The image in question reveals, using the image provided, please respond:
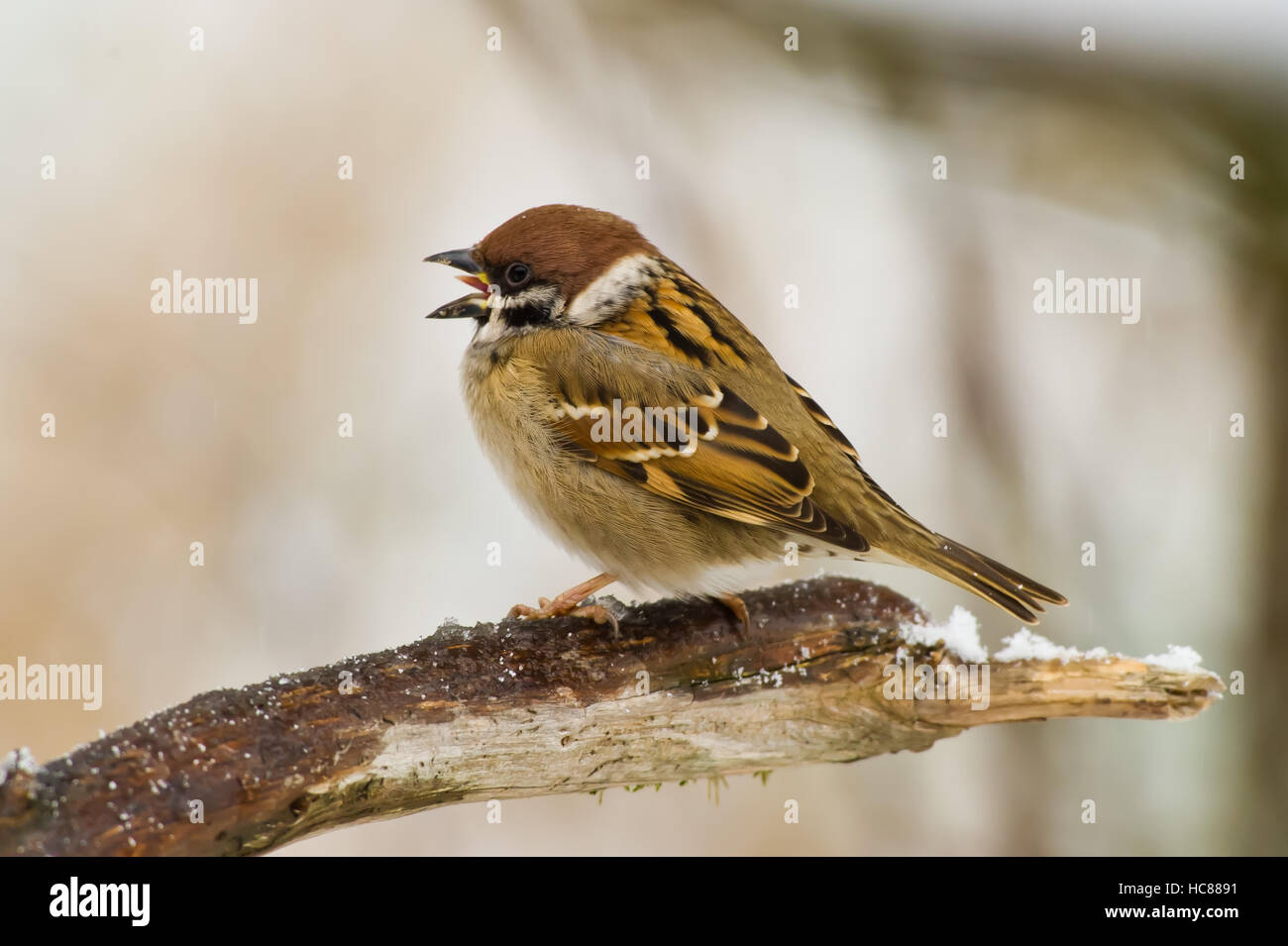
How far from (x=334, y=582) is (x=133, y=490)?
133 cm

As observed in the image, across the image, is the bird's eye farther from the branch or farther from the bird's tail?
the bird's tail

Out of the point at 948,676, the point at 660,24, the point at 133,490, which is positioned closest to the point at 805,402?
the point at 948,676

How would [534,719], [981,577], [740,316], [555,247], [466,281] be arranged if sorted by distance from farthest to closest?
[740,316], [466,281], [555,247], [981,577], [534,719]

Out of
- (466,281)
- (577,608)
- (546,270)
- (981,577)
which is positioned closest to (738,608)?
(577,608)

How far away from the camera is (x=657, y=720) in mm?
3979

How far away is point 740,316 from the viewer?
709 centimetres

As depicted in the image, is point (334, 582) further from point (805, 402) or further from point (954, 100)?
point (954, 100)

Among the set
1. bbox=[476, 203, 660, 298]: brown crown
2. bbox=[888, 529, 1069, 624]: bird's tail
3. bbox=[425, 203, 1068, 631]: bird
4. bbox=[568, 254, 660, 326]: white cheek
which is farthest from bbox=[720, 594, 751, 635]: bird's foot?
bbox=[476, 203, 660, 298]: brown crown

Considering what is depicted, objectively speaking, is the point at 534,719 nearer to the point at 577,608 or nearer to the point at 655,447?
the point at 577,608

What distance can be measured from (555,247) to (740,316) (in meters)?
2.57

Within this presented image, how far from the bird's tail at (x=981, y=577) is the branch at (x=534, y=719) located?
0.22 metres

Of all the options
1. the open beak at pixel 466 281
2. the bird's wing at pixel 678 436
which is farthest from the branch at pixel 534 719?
the open beak at pixel 466 281

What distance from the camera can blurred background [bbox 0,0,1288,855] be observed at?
20.2ft

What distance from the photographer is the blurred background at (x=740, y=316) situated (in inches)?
242
